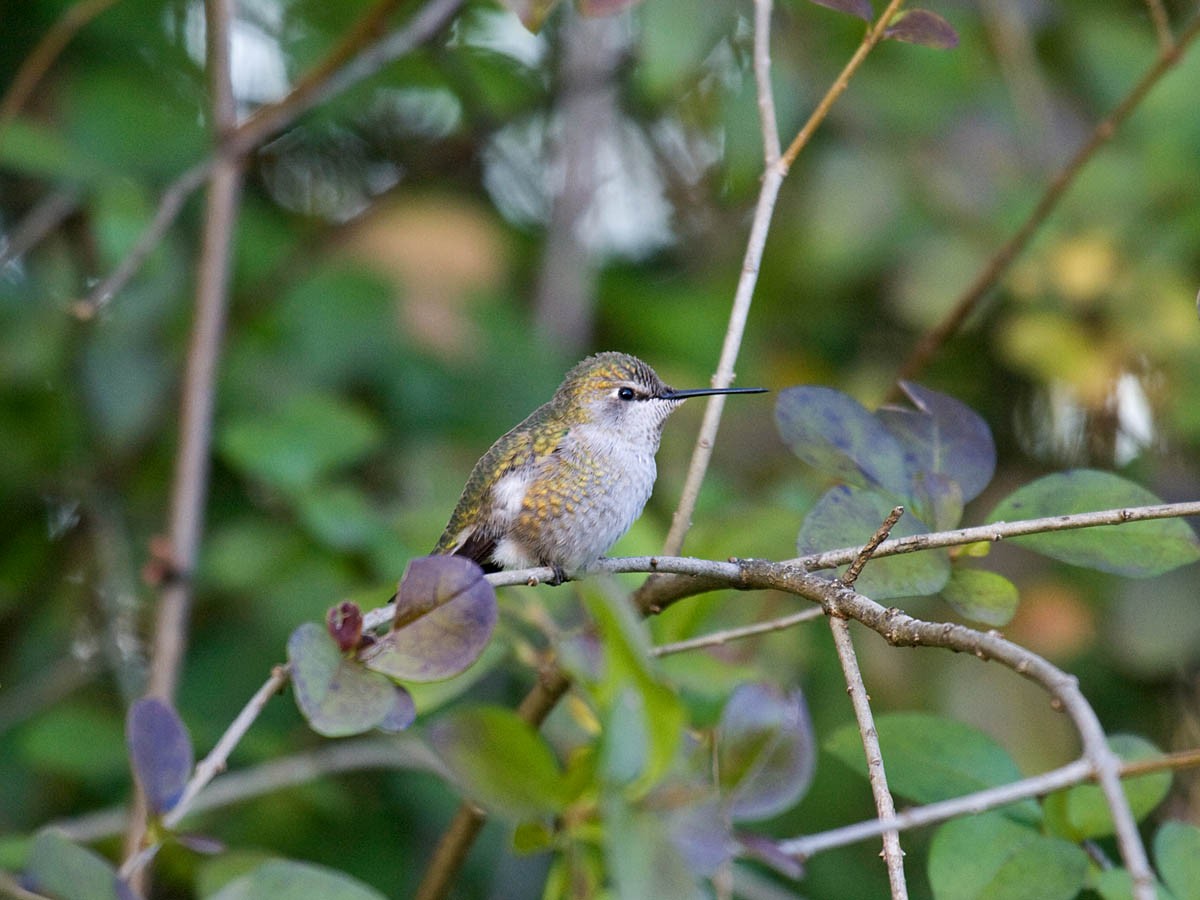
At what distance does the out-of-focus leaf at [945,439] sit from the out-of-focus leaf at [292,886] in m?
0.67

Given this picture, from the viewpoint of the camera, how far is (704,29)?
8.33 feet

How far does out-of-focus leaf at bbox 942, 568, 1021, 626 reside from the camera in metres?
1.20

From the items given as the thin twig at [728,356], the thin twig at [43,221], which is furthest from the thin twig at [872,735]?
the thin twig at [43,221]

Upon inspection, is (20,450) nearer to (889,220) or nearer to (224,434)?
(224,434)

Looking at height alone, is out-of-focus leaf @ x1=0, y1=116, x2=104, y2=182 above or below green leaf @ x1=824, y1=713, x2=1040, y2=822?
above

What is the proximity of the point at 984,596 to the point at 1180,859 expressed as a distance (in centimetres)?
29

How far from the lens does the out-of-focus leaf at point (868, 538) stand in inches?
45.9

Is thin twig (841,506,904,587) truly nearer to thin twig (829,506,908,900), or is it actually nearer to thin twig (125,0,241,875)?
thin twig (829,506,908,900)

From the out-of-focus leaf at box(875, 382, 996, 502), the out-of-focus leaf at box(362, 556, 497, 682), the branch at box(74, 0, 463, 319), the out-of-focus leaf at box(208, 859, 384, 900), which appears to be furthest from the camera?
the branch at box(74, 0, 463, 319)

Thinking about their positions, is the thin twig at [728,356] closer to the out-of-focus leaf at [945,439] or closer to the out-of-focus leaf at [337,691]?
the out-of-focus leaf at [945,439]

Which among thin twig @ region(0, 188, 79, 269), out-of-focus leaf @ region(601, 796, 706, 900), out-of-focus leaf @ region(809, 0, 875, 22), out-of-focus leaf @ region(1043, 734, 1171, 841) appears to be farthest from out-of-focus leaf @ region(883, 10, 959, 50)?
thin twig @ region(0, 188, 79, 269)

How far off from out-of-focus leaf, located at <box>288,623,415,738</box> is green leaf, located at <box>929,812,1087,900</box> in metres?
0.50

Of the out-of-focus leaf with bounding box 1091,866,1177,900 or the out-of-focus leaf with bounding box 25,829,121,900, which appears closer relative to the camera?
the out-of-focus leaf with bounding box 25,829,121,900

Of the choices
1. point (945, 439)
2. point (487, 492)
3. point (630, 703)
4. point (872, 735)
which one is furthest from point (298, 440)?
point (630, 703)
